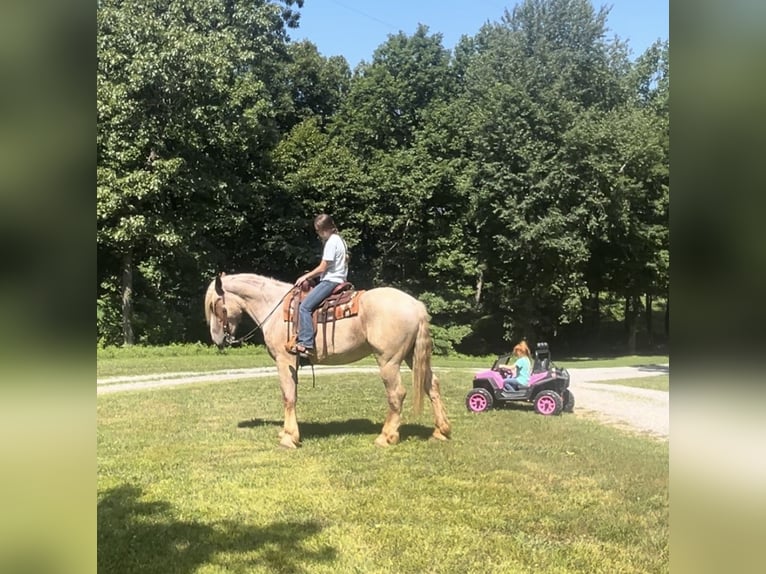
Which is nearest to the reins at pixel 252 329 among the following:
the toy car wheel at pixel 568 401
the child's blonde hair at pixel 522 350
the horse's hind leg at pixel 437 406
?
the horse's hind leg at pixel 437 406

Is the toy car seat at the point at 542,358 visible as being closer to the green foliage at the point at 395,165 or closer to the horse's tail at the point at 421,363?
the green foliage at the point at 395,165

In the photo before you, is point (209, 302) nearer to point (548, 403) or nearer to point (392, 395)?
point (392, 395)

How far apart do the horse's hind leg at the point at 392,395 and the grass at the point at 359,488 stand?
147mm

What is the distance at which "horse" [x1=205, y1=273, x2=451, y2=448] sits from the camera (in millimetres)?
4820

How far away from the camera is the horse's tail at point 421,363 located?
4824 mm

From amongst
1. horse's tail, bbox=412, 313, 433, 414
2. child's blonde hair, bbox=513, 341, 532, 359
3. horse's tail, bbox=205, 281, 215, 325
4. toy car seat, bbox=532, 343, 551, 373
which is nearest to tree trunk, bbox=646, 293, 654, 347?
toy car seat, bbox=532, 343, 551, 373

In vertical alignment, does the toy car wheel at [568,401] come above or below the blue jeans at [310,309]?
below

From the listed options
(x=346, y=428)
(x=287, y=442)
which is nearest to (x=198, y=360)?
(x=287, y=442)

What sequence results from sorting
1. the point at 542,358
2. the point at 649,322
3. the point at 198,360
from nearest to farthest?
the point at 649,322 → the point at 198,360 → the point at 542,358

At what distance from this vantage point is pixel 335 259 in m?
4.73

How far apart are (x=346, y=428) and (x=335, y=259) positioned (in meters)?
1.35

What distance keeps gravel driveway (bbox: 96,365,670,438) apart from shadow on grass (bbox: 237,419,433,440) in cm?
43

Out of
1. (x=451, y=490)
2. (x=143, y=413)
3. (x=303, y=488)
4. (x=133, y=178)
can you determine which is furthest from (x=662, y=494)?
(x=133, y=178)
